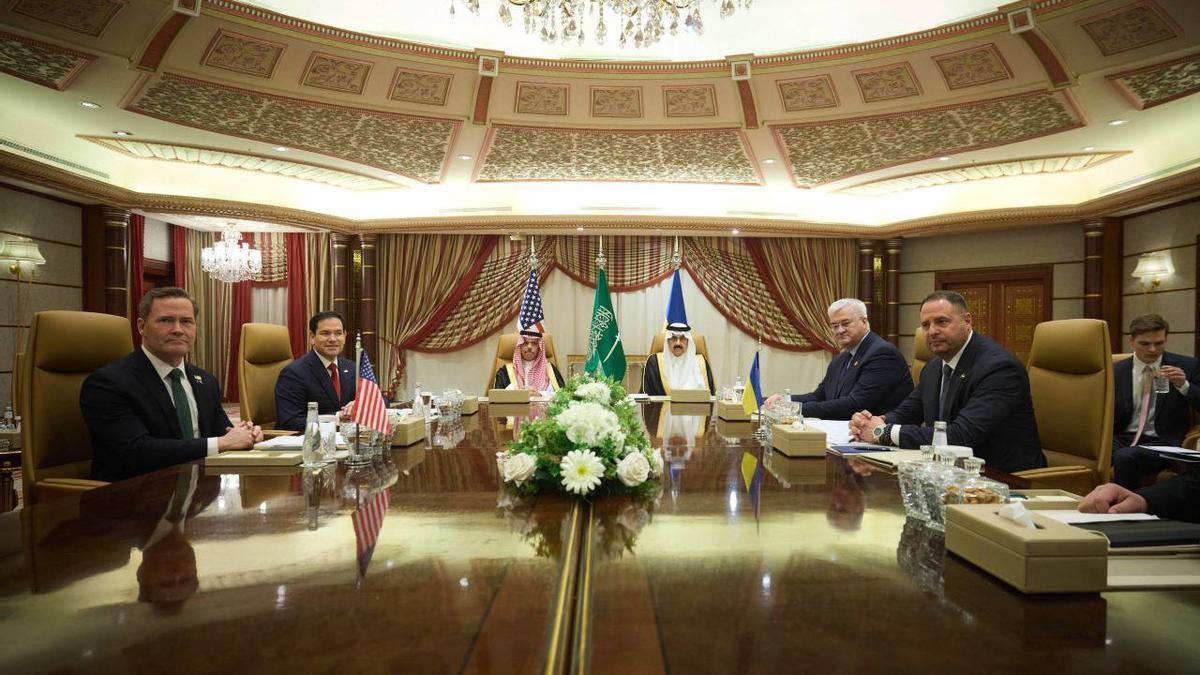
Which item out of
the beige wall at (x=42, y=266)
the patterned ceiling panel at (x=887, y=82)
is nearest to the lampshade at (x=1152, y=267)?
the patterned ceiling panel at (x=887, y=82)

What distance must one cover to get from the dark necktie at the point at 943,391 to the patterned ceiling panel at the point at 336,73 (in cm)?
464

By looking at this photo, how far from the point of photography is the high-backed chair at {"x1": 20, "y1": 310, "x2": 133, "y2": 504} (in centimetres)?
226

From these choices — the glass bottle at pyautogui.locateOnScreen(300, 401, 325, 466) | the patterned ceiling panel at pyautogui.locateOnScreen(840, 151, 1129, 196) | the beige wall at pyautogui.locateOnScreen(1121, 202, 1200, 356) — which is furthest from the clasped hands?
the beige wall at pyautogui.locateOnScreen(1121, 202, 1200, 356)

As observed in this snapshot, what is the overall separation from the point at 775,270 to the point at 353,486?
7.99m

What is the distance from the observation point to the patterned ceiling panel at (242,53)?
15.1ft

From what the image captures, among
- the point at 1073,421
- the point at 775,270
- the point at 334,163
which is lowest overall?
the point at 1073,421

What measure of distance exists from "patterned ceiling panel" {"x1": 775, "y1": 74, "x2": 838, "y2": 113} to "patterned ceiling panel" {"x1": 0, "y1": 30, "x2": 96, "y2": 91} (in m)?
5.29

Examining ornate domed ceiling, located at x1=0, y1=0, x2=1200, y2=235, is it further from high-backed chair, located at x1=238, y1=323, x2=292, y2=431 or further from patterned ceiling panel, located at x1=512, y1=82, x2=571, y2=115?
high-backed chair, located at x1=238, y1=323, x2=292, y2=431

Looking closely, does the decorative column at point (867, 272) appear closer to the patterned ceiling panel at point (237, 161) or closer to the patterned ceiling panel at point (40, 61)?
the patterned ceiling panel at point (237, 161)

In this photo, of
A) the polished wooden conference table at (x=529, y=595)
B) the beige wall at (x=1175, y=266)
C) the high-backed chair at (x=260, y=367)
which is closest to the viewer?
the polished wooden conference table at (x=529, y=595)

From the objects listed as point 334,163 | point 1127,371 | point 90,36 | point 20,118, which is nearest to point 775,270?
point 1127,371

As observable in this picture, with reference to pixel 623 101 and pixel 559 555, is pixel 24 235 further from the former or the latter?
pixel 559 555

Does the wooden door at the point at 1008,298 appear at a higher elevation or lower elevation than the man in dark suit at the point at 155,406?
higher

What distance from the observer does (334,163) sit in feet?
22.9
